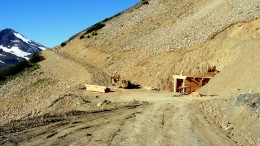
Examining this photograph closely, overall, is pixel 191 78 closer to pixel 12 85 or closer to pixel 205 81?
pixel 205 81

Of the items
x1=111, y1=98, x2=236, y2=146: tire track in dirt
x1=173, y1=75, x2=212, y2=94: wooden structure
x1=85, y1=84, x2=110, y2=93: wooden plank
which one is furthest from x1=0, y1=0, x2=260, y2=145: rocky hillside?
x1=173, y1=75, x2=212, y2=94: wooden structure

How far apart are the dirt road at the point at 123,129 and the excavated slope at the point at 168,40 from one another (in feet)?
44.8

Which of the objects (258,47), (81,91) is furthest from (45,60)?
(258,47)

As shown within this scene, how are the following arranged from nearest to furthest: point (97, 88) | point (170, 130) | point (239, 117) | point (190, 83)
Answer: point (170, 130) → point (239, 117) → point (190, 83) → point (97, 88)

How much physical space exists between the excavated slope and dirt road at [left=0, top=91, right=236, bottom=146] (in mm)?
13644

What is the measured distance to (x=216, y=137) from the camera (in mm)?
15883

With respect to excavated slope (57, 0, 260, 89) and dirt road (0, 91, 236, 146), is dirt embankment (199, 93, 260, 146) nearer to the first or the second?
dirt road (0, 91, 236, 146)

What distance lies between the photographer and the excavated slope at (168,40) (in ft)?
117

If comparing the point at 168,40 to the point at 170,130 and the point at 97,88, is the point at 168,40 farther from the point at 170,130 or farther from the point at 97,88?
the point at 170,130

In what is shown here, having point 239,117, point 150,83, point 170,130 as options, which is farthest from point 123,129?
point 150,83

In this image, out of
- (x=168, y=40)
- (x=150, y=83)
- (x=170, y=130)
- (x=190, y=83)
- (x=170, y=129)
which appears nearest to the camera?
(x=170, y=130)

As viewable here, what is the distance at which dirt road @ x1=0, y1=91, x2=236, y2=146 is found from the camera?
49.4 ft

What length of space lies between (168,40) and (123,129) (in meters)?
29.1

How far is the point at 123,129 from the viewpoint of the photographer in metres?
16.9
